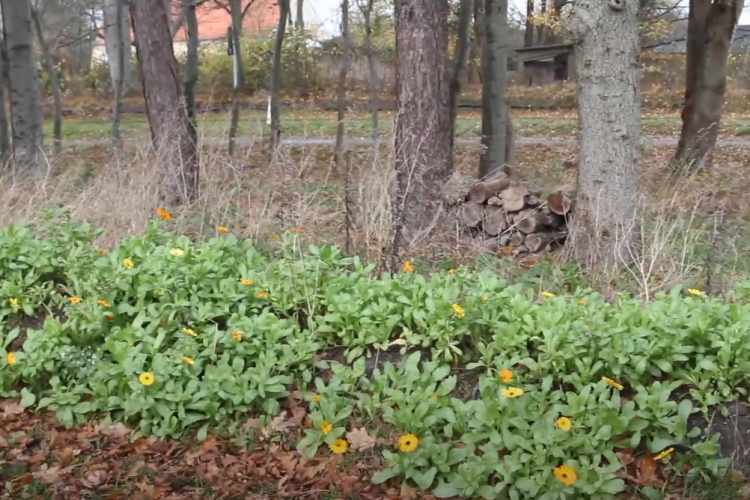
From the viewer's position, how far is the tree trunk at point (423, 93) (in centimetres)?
704

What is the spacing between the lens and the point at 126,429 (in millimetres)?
4086

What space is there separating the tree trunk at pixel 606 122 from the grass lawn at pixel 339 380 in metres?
0.91

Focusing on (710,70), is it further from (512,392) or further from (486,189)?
(512,392)

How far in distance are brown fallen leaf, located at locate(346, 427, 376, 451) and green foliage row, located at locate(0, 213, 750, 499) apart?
0.19 ft

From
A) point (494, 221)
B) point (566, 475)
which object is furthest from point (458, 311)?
point (494, 221)

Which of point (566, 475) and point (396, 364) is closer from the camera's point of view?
point (566, 475)

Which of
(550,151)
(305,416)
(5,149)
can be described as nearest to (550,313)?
(305,416)

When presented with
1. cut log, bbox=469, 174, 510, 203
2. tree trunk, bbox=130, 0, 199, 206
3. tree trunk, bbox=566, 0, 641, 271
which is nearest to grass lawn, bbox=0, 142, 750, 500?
tree trunk, bbox=566, 0, 641, 271

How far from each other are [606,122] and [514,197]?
1.33m

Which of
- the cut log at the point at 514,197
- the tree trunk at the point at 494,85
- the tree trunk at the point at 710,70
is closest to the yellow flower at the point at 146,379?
the cut log at the point at 514,197

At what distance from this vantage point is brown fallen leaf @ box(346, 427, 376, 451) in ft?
12.5

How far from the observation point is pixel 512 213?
7254 mm

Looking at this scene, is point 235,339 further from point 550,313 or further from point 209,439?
point 550,313

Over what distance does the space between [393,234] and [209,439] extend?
7.66 feet
